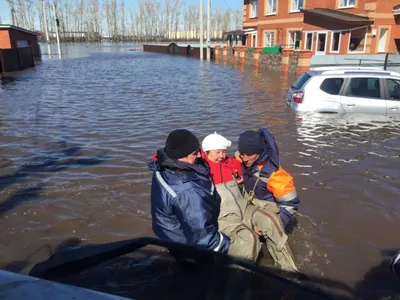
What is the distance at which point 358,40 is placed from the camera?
26.6m

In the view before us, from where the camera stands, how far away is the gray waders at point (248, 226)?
3012 mm

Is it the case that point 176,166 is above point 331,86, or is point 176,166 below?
above

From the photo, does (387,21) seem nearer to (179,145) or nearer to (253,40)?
(253,40)

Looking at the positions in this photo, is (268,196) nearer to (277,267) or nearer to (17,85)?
(277,267)

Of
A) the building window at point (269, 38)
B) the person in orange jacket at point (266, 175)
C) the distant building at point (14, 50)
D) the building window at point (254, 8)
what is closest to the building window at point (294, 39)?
the building window at point (269, 38)

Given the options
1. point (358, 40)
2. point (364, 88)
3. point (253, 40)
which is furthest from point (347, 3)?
point (364, 88)

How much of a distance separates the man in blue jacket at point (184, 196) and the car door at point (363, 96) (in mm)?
7747

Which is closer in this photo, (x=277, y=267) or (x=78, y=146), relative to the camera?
(x=277, y=267)

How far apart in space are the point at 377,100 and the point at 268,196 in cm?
723

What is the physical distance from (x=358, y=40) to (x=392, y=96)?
2018 cm

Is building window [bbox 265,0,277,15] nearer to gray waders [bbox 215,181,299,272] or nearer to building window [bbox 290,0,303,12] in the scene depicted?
building window [bbox 290,0,303,12]

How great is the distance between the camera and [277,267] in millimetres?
3475

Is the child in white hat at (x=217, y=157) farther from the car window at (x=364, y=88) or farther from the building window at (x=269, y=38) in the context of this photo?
the building window at (x=269, y=38)

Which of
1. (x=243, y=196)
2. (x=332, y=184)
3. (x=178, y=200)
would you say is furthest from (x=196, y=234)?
(x=332, y=184)
